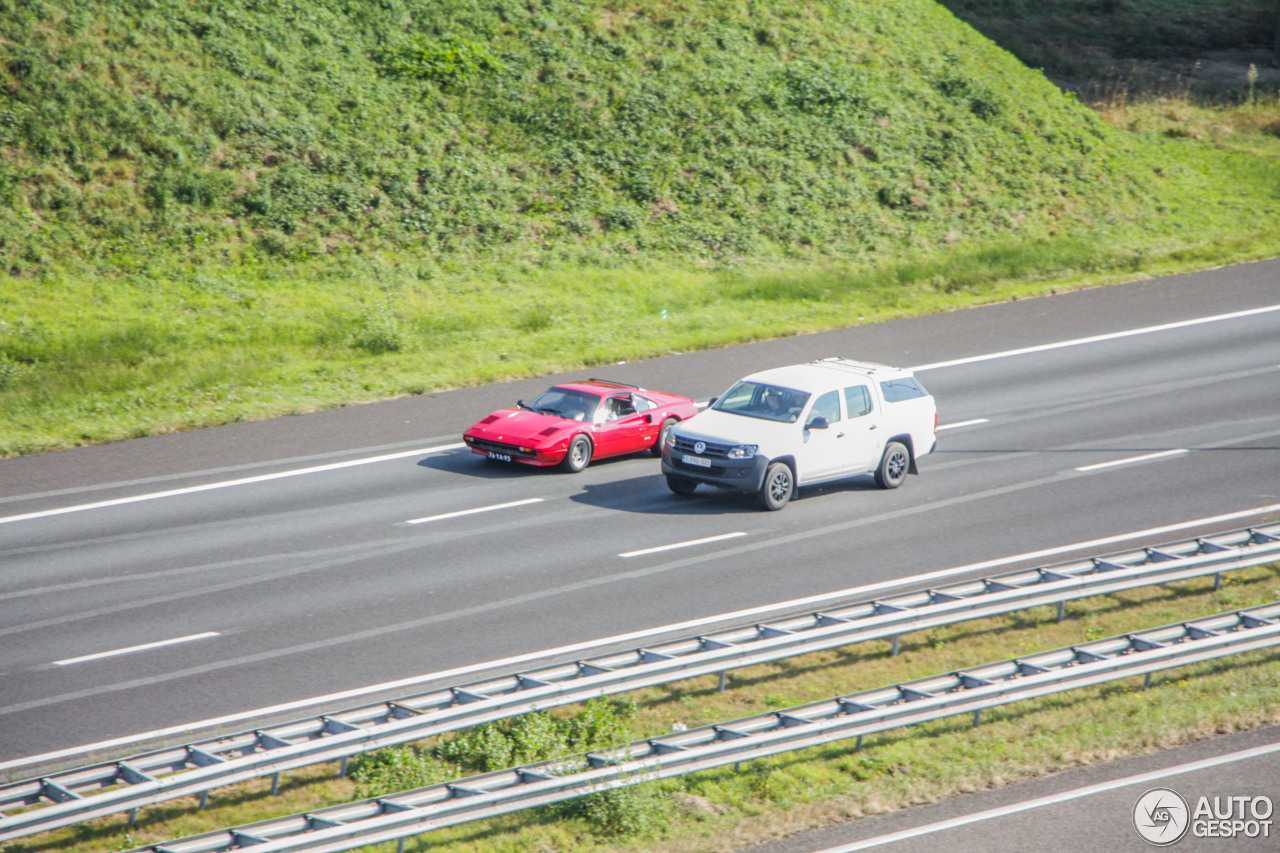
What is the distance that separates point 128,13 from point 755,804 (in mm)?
29891

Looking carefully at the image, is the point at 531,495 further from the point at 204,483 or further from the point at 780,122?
the point at 780,122

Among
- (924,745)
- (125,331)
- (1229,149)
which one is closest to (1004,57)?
(1229,149)

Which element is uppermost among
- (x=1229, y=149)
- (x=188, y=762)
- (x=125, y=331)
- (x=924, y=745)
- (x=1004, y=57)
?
(x=1004, y=57)

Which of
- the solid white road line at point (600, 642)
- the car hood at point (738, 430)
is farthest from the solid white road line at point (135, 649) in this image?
the car hood at point (738, 430)

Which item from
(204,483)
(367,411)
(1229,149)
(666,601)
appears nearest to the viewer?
(666,601)

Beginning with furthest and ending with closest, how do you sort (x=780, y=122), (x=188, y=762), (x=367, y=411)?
(x=780, y=122)
(x=367, y=411)
(x=188, y=762)

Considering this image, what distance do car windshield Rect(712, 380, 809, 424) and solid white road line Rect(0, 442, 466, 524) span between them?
191 inches

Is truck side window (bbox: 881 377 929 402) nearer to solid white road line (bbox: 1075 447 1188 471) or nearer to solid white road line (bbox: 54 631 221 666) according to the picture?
solid white road line (bbox: 1075 447 1188 471)

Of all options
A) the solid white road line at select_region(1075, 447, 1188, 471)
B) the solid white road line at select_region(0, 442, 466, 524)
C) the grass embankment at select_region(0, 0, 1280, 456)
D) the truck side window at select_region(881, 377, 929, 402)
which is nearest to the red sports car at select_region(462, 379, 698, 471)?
the solid white road line at select_region(0, 442, 466, 524)

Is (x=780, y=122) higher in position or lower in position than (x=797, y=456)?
higher

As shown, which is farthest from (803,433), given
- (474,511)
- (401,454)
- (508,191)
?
(508,191)

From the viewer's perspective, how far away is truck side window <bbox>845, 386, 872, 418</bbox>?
18.1m

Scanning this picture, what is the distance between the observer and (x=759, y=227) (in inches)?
1291

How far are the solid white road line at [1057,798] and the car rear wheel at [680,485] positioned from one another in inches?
335
